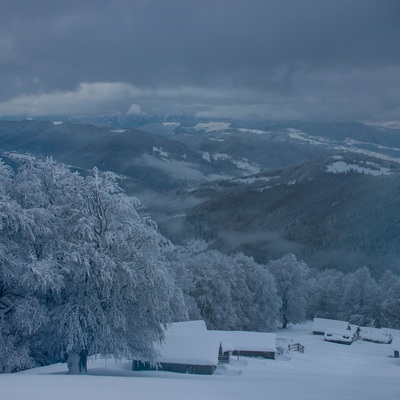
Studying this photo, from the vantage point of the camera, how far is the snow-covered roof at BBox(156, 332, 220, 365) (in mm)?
23016

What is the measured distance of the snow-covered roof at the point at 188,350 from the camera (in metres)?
23.0

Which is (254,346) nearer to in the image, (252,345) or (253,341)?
(252,345)

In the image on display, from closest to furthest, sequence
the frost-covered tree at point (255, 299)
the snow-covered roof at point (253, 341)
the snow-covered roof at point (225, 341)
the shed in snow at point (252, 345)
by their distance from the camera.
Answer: the snow-covered roof at point (225, 341) < the shed in snow at point (252, 345) < the snow-covered roof at point (253, 341) < the frost-covered tree at point (255, 299)

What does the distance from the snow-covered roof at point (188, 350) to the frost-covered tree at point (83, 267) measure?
456 centimetres

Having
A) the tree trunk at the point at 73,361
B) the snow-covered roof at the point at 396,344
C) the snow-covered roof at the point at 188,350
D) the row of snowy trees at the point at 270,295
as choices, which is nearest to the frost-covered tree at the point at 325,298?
the row of snowy trees at the point at 270,295

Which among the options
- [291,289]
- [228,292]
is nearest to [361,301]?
[291,289]

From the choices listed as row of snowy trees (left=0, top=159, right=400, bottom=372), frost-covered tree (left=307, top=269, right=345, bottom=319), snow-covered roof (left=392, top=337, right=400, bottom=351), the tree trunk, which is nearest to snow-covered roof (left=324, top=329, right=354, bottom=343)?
snow-covered roof (left=392, top=337, right=400, bottom=351)

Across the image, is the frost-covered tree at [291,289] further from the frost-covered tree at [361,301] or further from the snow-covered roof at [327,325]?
the frost-covered tree at [361,301]

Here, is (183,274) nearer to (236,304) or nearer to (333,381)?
(236,304)

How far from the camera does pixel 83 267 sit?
1638 centimetres

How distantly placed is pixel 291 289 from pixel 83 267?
51.1m

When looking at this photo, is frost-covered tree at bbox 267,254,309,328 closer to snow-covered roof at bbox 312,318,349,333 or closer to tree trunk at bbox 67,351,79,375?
snow-covered roof at bbox 312,318,349,333

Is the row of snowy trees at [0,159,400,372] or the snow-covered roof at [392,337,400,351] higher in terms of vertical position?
the row of snowy trees at [0,159,400,372]

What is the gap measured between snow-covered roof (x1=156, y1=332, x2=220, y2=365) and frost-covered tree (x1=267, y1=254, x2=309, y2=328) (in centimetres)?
4022
